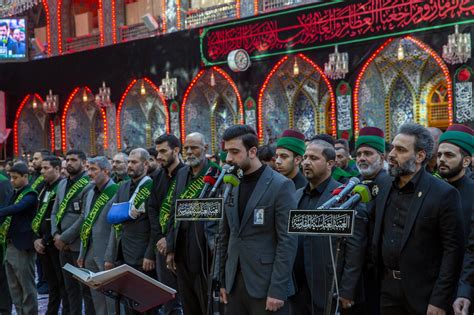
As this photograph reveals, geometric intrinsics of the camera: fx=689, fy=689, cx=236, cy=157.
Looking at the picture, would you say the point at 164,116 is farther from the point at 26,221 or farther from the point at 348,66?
the point at 26,221

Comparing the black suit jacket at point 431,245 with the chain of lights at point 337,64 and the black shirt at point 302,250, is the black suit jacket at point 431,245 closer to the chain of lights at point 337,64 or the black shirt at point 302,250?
the black shirt at point 302,250

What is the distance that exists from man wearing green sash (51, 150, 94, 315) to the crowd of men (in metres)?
0.01

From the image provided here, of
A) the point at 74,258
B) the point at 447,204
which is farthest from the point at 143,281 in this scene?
the point at 74,258

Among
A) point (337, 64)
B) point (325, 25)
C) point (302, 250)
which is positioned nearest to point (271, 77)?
point (325, 25)

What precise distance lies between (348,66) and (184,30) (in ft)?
15.8

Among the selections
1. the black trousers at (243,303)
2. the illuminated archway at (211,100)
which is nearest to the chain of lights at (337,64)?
the illuminated archway at (211,100)

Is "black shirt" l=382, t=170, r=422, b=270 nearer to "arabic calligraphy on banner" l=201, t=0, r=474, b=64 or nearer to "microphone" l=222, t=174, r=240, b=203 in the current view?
"microphone" l=222, t=174, r=240, b=203

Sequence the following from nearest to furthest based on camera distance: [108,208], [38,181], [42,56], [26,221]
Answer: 1. [108,208]
2. [26,221]
3. [38,181]
4. [42,56]

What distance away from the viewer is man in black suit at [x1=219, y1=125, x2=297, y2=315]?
4.41 meters

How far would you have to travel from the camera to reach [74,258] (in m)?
7.11

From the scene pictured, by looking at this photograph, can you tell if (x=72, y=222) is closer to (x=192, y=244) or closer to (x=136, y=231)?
(x=136, y=231)

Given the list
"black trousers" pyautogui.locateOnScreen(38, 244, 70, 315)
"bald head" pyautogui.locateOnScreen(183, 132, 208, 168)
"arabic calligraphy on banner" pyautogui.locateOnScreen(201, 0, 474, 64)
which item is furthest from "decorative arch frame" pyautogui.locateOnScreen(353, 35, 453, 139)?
"black trousers" pyautogui.locateOnScreen(38, 244, 70, 315)

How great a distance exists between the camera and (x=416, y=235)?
386 cm

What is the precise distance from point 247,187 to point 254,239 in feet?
1.27
